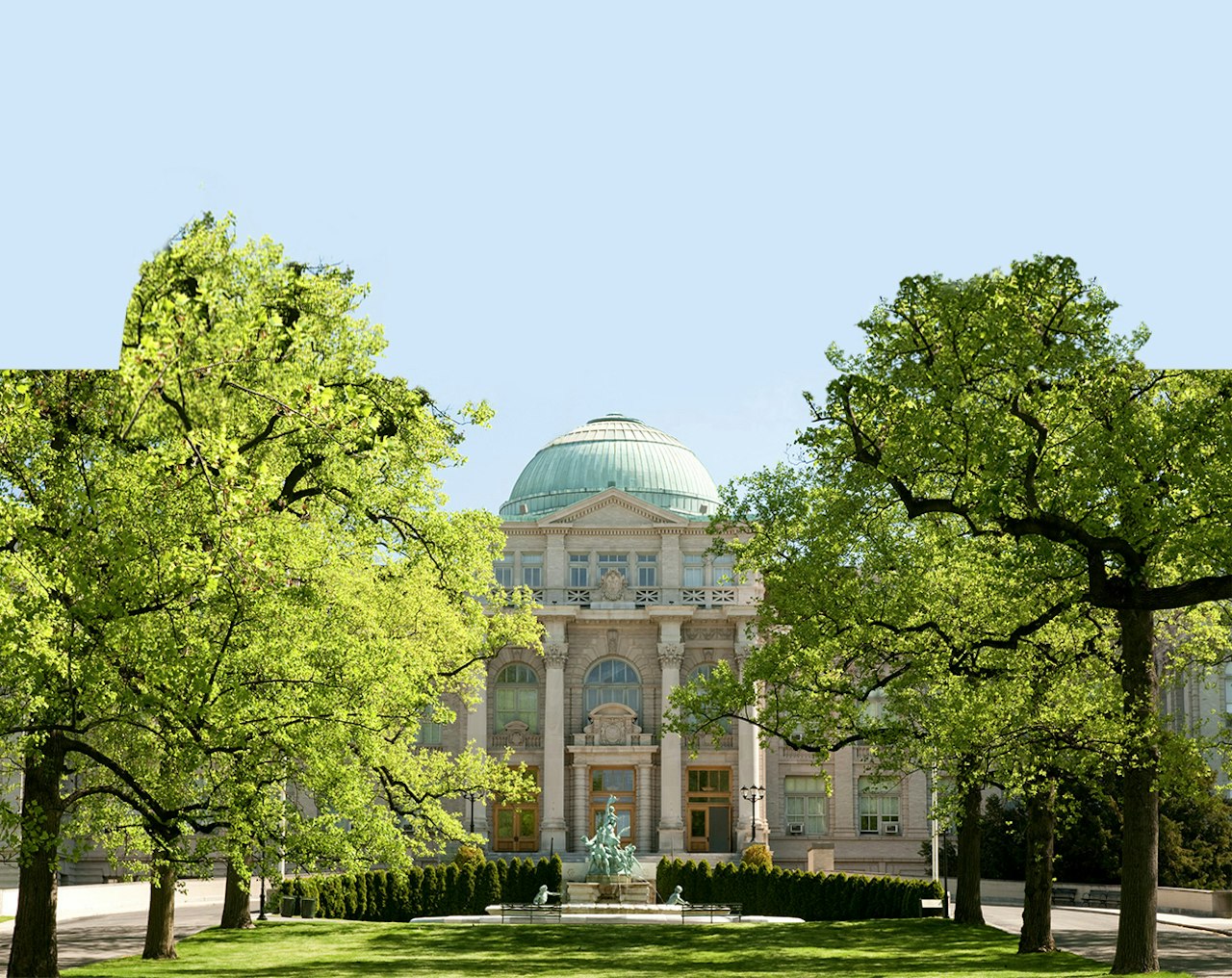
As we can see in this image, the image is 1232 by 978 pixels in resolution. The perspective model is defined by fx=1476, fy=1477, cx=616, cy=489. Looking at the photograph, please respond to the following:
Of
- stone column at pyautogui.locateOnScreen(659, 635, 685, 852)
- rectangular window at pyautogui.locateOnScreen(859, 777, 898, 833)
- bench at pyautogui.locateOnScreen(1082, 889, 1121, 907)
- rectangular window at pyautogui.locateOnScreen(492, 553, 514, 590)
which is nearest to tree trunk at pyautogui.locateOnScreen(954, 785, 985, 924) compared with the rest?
bench at pyautogui.locateOnScreen(1082, 889, 1121, 907)

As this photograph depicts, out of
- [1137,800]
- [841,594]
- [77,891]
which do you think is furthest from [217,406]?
[77,891]

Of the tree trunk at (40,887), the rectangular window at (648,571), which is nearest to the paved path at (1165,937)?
the tree trunk at (40,887)

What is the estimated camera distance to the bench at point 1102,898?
57.8 m

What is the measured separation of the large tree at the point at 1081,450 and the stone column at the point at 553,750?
166 ft

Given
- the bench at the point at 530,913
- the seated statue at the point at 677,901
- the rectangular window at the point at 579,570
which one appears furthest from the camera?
the rectangular window at the point at 579,570

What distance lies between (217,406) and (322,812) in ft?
21.5

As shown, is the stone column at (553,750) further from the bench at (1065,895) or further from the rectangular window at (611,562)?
the bench at (1065,895)

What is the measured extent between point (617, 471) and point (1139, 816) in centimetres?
5401

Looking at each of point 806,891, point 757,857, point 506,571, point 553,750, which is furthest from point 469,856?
point 506,571

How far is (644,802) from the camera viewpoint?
7475 centimetres

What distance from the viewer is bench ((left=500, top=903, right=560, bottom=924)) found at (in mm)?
43500

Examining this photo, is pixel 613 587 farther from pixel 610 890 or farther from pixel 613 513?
pixel 610 890

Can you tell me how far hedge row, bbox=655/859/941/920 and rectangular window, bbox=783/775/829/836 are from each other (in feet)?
75.8

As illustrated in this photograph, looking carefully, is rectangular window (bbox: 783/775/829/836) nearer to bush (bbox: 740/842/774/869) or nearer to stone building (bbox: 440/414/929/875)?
stone building (bbox: 440/414/929/875)
